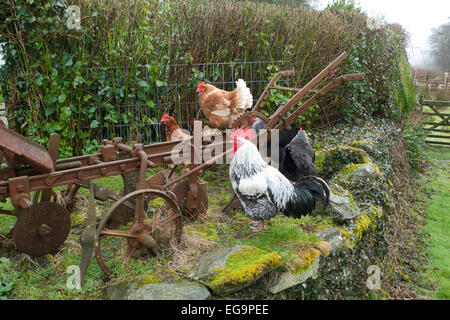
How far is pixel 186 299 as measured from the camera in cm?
249

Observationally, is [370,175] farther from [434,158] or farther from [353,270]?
[434,158]

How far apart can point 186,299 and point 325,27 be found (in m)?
6.46

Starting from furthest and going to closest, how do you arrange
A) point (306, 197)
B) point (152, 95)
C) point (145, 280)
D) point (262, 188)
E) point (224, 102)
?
point (152, 95), point (224, 102), point (306, 197), point (262, 188), point (145, 280)

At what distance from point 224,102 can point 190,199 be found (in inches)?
65.6

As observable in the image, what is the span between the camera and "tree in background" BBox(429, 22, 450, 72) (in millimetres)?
13883

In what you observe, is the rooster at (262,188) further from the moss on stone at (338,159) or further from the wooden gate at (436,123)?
the wooden gate at (436,123)

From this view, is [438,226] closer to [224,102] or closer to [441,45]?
[224,102]

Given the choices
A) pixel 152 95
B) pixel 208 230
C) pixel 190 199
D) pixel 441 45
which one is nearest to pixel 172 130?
pixel 152 95

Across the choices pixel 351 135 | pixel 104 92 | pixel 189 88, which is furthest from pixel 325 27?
pixel 104 92

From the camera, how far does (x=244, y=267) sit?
2793 mm

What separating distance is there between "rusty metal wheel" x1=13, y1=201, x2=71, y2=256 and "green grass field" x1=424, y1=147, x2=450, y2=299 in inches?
153

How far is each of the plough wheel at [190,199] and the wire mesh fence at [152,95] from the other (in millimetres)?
1893

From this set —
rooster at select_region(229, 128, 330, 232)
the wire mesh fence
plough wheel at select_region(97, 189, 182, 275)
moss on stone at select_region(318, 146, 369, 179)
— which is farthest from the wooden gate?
plough wheel at select_region(97, 189, 182, 275)

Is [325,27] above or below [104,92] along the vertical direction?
above
